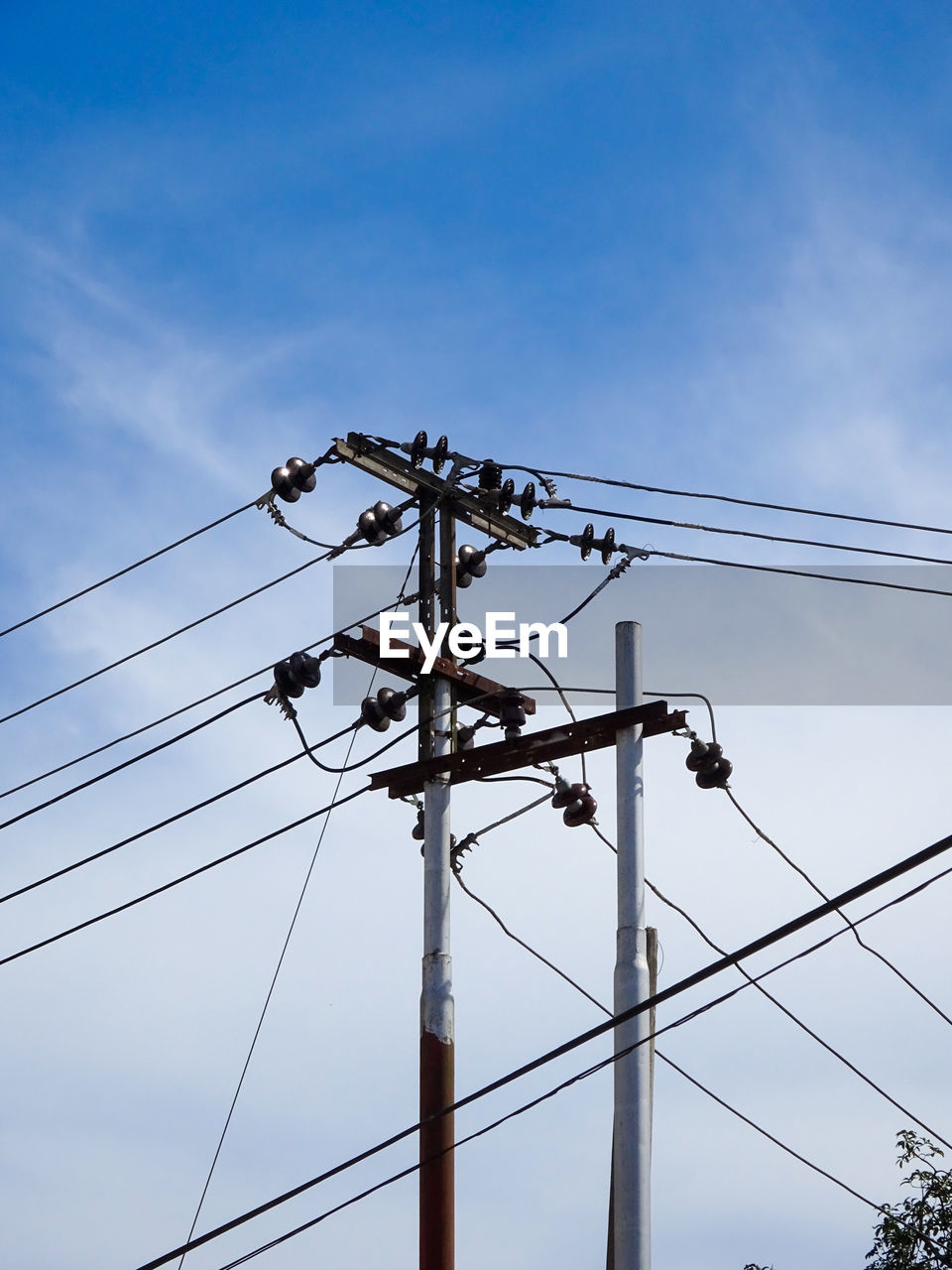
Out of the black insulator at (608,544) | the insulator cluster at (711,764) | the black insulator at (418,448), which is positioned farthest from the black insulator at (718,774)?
the black insulator at (418,448)

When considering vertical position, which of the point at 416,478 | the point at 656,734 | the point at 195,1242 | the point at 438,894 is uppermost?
the point at 416,478

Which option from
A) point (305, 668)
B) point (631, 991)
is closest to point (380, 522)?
point (305, 668)

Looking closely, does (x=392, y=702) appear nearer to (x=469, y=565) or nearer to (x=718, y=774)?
(x=469, y=565)

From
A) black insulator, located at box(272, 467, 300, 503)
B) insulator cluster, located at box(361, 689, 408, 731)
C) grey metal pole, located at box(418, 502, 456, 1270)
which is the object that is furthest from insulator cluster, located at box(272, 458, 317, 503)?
insulator cluster, located at box(361, 689, 408, 731)

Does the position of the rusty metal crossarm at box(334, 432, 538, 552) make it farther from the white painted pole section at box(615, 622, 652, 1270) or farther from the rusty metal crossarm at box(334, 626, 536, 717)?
the white painted pole section at box(615, 622, 652, 1270)

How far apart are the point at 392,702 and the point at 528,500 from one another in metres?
2.15

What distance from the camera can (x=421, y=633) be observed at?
15117mm

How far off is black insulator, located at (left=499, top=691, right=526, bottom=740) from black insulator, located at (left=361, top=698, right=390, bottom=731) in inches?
36.4

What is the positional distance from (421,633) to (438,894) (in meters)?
2.19

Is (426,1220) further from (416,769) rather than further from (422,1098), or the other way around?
(416,769)

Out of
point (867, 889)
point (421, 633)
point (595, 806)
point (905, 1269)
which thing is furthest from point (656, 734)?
point (905, 1269)

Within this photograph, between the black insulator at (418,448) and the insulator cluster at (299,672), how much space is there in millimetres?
1835

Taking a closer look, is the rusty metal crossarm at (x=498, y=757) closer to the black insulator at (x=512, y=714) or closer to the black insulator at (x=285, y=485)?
the black insulator at (x=512, y=714)

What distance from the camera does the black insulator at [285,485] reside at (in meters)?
15.7
